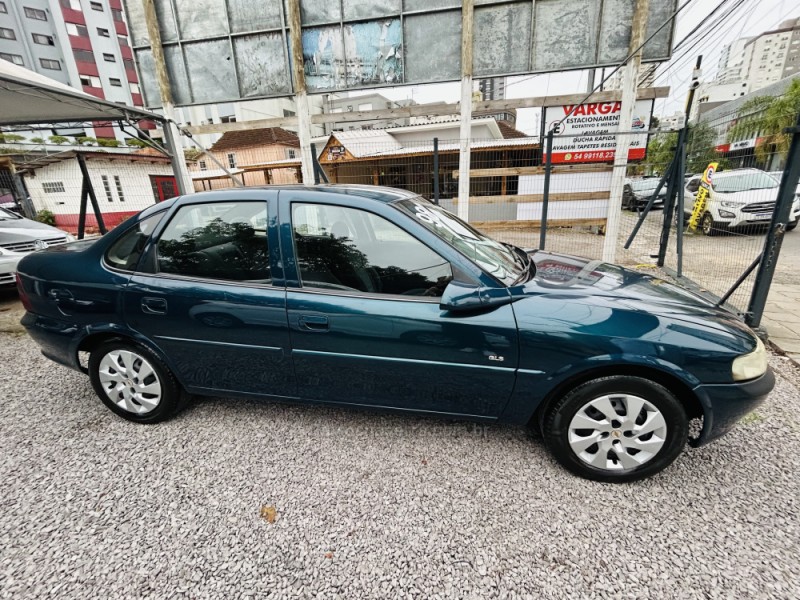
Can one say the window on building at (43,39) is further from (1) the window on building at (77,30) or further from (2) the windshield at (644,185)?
(2) the windshield at (644,185)

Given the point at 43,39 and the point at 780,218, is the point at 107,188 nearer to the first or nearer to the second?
the point at 780,218

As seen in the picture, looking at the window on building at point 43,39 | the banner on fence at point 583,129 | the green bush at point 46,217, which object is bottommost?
the green bush at point 46,217

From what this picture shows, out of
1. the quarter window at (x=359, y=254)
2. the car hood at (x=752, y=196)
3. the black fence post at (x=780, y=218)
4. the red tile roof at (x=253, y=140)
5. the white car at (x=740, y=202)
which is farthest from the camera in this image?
the red tile roof at (x=253, y=140)

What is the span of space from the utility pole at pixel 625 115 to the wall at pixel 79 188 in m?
16.1

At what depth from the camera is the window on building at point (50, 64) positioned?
119 feet

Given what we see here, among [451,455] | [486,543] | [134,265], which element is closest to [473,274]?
[451,455]

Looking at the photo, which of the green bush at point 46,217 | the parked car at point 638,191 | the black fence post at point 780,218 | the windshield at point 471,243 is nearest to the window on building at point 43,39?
the green bush at point 46,217

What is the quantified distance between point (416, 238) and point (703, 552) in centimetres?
200

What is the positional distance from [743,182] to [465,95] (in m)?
5.45

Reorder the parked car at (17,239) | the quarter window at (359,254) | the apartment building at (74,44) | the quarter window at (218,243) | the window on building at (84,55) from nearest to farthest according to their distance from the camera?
the quarter window at (359,254) < the quarter window at (218,243) < the parked car at (17,239) < the apartment building at (74,44) < the window on building at (84,55)

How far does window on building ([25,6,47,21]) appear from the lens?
3526 cm

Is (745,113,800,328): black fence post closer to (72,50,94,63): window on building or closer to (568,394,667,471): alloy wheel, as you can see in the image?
(568,394,667,471): alloy wheel

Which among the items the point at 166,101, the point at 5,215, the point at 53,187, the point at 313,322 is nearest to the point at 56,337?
the point at 313,322

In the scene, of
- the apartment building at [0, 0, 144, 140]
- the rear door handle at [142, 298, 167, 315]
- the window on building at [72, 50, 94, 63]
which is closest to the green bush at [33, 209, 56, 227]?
the rear door handle at [142, 298, 167, 315]
